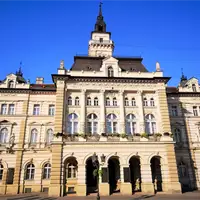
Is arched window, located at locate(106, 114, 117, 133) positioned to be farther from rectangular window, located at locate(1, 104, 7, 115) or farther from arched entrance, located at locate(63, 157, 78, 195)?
rectangular window, located at locate(1, 104, 7, 115)

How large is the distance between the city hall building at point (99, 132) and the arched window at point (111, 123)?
0.45 ft

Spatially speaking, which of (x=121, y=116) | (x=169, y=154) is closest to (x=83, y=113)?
(x=121, y=116)

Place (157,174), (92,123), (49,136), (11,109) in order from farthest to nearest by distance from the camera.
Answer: (11,109), (49,136), (92,123), (157,174)

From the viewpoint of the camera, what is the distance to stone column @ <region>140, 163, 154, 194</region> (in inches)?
890

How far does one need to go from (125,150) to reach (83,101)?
28.5ft

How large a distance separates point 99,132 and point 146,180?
817 cm

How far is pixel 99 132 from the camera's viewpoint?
25406 millimetres

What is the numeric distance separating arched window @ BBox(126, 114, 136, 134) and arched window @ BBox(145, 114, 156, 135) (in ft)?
5.93

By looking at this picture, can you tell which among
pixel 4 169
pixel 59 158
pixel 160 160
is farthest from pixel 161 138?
pixel 4 169

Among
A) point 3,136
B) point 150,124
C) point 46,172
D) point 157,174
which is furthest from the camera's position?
point 3,136

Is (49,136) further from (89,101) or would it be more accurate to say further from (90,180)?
(90,180)

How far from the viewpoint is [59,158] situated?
22.8 m

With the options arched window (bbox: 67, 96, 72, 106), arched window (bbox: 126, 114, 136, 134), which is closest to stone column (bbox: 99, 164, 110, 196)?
arched window (bbox: 126, 114, 136, 134)

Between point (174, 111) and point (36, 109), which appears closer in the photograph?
point (36, 109)
